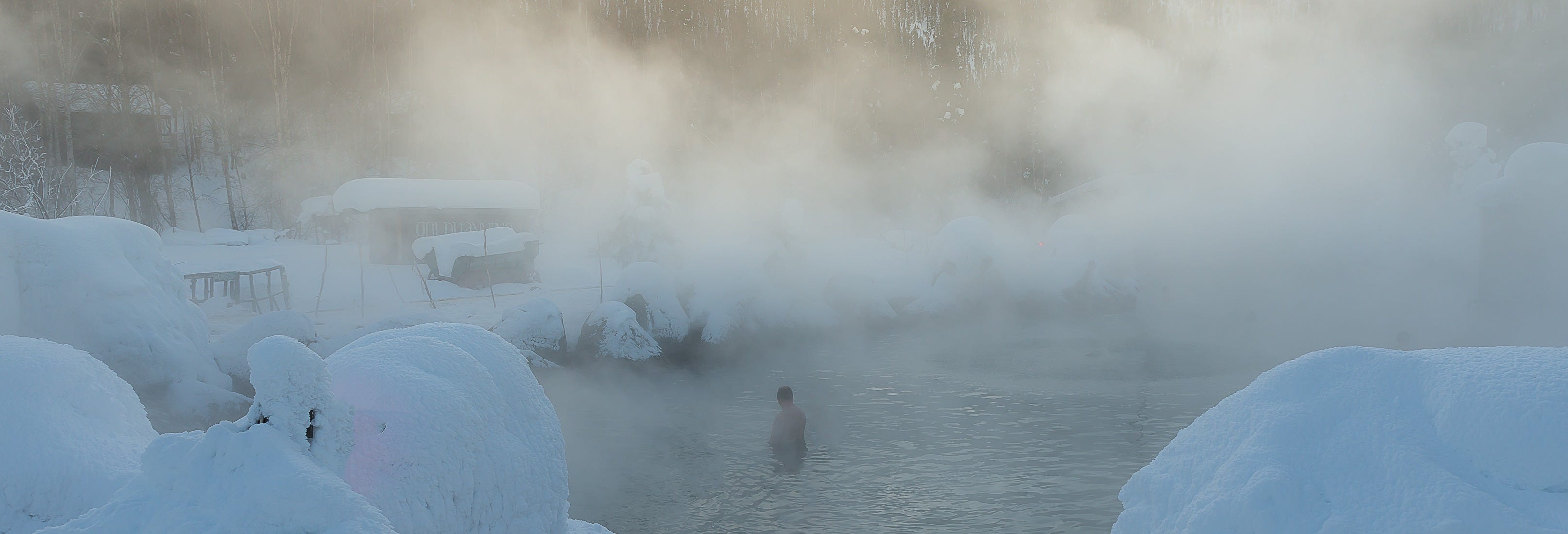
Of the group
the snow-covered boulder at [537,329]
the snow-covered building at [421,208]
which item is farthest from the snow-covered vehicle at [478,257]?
the snow-covered boulder at [537,329]

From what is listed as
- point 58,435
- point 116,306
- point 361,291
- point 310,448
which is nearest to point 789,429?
point 116,306

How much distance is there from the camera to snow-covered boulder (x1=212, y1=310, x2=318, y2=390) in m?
13.0

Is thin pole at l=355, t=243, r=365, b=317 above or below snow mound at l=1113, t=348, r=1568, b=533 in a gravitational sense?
below

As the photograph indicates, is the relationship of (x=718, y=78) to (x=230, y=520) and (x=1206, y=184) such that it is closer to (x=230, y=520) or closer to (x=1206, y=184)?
(x=1206, y=184)

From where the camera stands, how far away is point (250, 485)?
225cm

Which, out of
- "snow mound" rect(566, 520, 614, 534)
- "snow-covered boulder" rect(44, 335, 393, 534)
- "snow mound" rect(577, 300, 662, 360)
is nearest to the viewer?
"snow-covered boulder" rect(44, 335, 393, 534)

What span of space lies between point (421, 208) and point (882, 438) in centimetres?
1727

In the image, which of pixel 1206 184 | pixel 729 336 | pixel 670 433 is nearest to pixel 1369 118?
pixel 1206 184

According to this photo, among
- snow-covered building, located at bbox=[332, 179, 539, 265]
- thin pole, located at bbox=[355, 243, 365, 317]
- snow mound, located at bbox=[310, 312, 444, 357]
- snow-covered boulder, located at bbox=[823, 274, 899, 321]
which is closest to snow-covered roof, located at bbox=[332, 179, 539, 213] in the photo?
snow-covered building, located at bbox=[332, 179, 539, 265]

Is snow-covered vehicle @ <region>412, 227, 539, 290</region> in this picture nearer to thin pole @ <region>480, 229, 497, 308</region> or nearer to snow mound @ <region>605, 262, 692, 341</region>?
thin pole @ <region>480, 229, 497, 308</region>

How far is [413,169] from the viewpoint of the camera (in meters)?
35.4

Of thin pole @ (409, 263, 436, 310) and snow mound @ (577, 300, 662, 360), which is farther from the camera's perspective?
thin pole @ (409, 263, 436, 310)

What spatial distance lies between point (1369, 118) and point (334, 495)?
4828 cm

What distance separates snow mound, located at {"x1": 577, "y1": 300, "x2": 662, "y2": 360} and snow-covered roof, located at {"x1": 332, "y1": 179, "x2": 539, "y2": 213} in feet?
27.5
